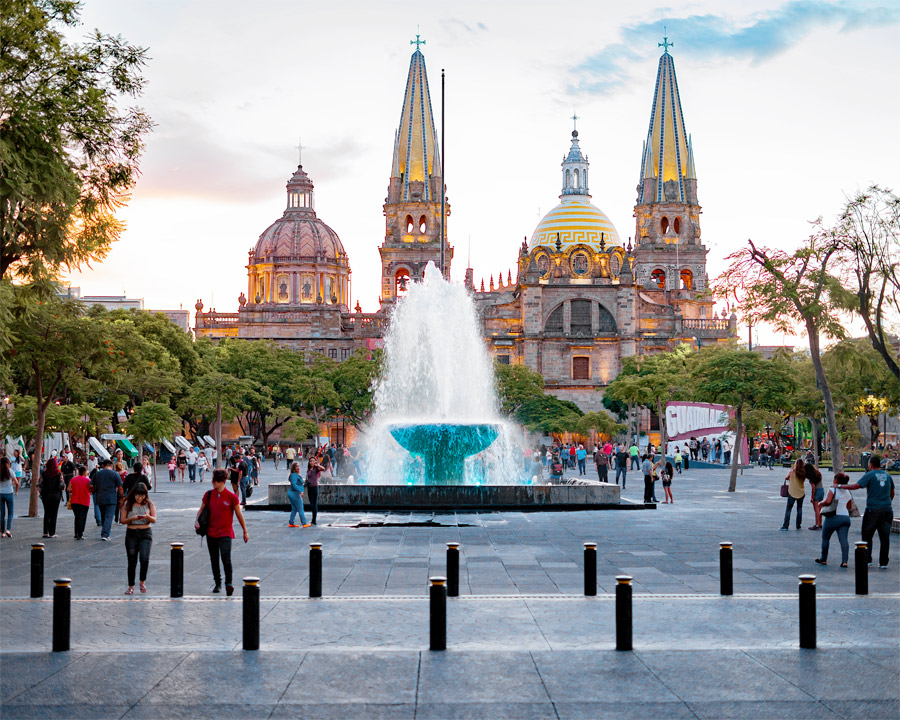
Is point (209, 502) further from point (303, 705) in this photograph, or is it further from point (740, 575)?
point (740, 575)

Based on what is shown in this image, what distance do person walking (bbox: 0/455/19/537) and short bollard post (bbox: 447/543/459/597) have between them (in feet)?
33.3

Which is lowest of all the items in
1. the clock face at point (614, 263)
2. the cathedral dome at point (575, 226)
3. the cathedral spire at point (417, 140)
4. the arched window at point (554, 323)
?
the arched window at point (554, 323)

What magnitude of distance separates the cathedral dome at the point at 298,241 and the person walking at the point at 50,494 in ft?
312

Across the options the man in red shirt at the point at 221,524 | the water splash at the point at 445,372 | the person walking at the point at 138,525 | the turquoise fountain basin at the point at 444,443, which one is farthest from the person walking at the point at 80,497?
the water splash at the point at 445,372

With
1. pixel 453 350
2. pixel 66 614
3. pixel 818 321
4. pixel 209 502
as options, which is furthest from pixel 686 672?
pixel 453 350

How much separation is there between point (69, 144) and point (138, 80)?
1.72 meters

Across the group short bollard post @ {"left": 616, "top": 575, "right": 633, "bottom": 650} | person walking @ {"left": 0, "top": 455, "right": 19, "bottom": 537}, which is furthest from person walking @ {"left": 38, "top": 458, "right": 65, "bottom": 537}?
short bollard post @ {"left": 616, "top": 575, "right": 633, "bottom": 650}

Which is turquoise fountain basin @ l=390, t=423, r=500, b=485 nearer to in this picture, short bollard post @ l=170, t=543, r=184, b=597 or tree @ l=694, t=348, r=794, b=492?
tree @ l=694, t=348, r=794, b=492

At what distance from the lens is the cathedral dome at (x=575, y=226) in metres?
101

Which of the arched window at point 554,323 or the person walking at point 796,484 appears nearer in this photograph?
the person walking at point 796,484

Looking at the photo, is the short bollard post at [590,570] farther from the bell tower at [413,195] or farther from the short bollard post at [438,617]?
the bell tower at [413,195]

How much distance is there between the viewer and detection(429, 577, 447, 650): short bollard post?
9.44 meters

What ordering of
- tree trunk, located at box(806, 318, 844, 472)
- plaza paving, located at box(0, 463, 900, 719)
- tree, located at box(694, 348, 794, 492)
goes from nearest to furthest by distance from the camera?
plaza paving, located at box(0, 463, 900, 719), tree trunk, located at box(806, 318, 844, 472), tree, located at box(694, 348, 794, 492)

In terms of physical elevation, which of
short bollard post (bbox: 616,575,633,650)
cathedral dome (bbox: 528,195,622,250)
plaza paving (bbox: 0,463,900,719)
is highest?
cathedral dome (bbox: 528,195,622,250)
